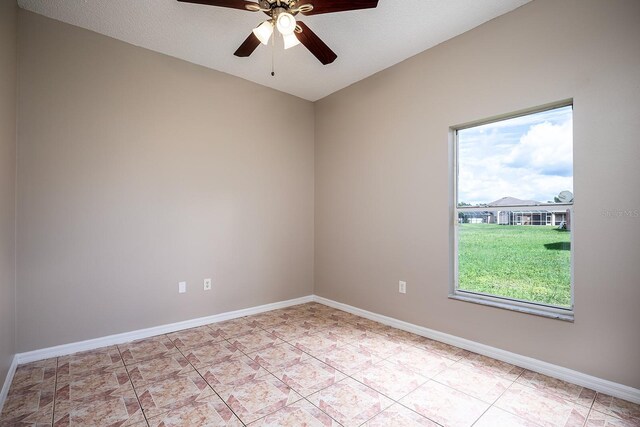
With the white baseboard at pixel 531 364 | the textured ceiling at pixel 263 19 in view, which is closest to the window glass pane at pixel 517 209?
the white baseboard at pixel 531 364

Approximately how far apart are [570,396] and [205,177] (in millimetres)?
3582

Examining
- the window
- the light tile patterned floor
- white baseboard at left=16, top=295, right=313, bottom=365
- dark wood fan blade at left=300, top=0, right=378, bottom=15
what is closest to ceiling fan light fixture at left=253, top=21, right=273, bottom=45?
dark wood fan blade at left=300, top=0, right=378, bottom=15

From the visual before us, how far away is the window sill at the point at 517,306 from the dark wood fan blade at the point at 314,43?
2.37 m

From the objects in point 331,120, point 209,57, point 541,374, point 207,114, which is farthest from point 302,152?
point 541,374

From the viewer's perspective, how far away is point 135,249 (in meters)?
2.99

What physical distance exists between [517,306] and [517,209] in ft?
2.61

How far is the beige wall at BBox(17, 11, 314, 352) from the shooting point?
8.38ft

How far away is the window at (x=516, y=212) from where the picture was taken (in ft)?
7.78

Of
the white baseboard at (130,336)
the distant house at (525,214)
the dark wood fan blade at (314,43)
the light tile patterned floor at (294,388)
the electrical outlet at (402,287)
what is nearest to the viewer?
the light tile patterned floor at (294,388)

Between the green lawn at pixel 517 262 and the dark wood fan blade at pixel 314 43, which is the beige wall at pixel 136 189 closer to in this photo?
the dark wood fan blade at pixel 314 43

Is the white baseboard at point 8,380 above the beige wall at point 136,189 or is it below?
below

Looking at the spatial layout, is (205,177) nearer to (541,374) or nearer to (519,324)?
(519,324)

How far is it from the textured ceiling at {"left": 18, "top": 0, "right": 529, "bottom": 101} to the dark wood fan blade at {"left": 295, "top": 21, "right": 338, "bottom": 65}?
1.19 ft

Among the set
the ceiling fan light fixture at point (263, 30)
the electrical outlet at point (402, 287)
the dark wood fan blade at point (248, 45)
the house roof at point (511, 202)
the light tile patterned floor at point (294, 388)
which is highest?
the dark wood fan blade at point (248, 45)
